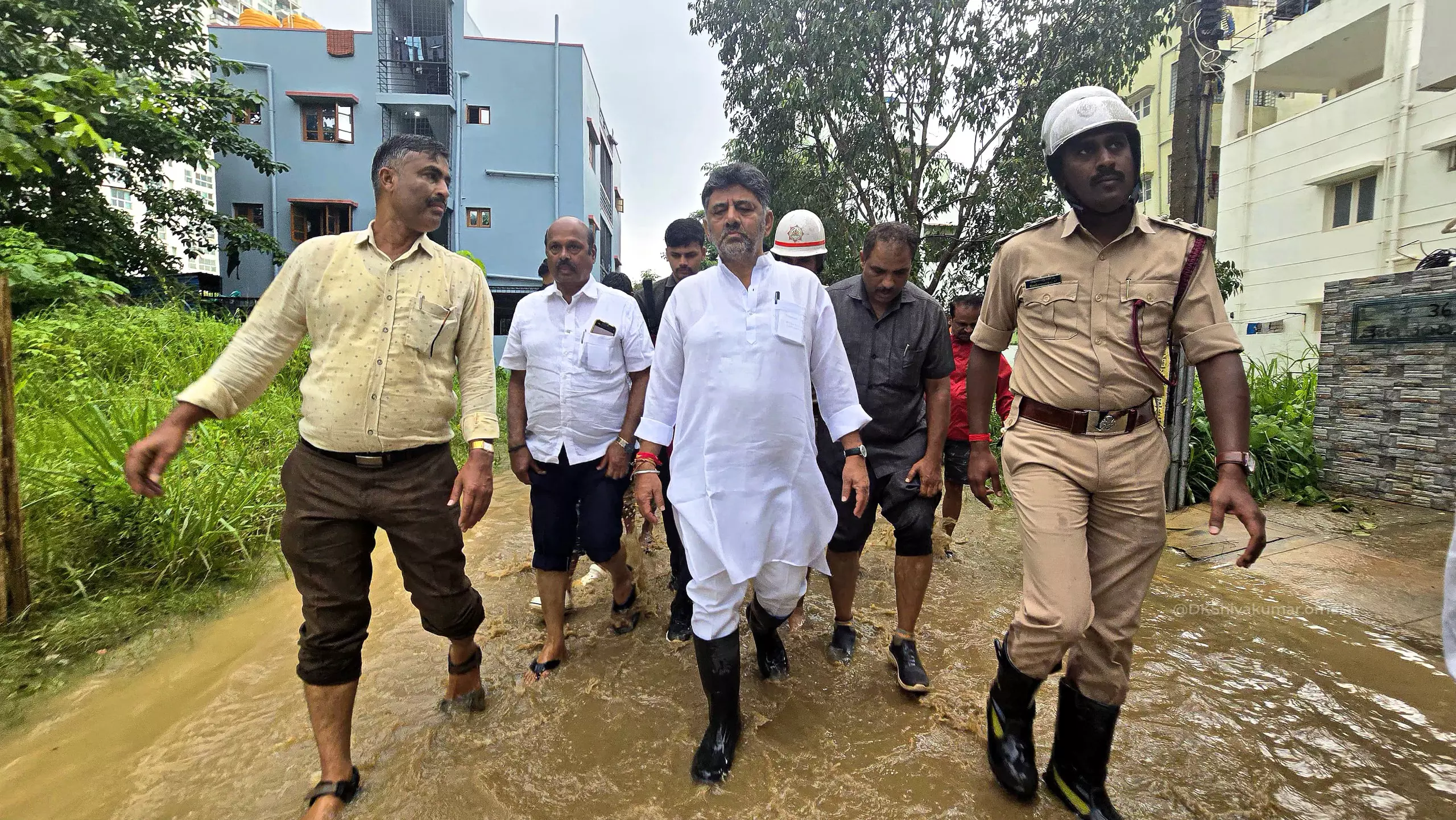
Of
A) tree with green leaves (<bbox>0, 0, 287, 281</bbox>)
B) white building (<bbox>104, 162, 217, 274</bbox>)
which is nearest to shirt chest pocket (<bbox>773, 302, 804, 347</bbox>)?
tree with green leaves (<bbox>0, 0, 287, 281</bbox>)

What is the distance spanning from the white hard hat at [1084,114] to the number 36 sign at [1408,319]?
475 cm

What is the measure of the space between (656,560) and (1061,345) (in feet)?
11.5

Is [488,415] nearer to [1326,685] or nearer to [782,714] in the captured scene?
[782,714]

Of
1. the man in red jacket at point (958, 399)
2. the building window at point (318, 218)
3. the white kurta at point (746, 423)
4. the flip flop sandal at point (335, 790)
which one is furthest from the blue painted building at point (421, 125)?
the flip flop sandal at point (335, 790)

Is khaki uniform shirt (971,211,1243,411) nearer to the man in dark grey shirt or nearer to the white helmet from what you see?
the white helmet

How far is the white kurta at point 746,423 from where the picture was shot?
249 centimetres

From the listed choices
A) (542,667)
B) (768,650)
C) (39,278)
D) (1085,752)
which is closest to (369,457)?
(542,667)

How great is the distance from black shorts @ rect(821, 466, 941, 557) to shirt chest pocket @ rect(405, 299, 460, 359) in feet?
5.39

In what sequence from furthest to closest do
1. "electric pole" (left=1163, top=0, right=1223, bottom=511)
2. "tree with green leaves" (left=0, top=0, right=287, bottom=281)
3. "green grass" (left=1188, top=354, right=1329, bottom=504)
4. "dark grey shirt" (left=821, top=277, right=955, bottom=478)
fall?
"tree with green leaves" (left=0, top=0, right=287, bottom=281), "green grass" (left=1188, top=354, right=1329, bottom=504), "electric pole" (left=1163, top=0, right=1223, bottom=511), "dark grey shirt" (left=821, top=277, right=955, bottom=478)

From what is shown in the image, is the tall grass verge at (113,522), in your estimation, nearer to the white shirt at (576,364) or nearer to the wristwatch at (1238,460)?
the white shirt at (576,364)

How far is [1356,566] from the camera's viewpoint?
4.42 metres

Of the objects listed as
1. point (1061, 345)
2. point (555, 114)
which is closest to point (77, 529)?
point (1061, 345)

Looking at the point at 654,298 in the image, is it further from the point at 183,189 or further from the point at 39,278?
the point at 183,189

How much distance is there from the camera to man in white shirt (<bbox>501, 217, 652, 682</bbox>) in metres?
3.27
